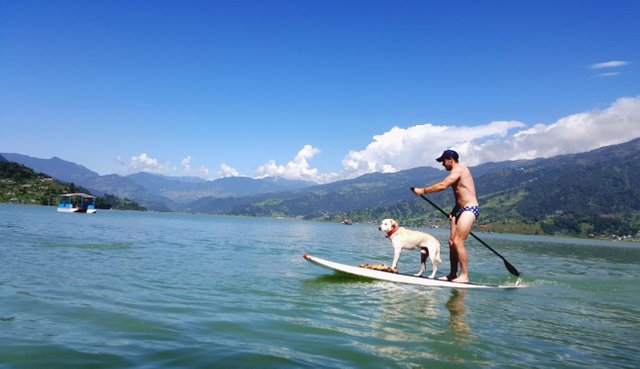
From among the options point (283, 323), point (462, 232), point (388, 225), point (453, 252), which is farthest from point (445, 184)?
point (283, 323)

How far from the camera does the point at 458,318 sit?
10297mm

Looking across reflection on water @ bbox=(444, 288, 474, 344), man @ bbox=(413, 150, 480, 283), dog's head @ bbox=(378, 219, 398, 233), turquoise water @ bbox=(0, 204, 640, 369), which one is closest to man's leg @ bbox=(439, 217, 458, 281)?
man @ bbox=(413, 150, 480, 283)

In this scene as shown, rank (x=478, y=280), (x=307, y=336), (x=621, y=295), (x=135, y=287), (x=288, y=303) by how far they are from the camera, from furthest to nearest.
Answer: (x=478, y=280), (x=621, y=295), (x=135, y=287), (x=288, y=303), (x=307, y=336)

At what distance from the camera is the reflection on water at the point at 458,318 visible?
8383 millimetres

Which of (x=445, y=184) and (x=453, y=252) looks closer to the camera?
(x=445, y=184)

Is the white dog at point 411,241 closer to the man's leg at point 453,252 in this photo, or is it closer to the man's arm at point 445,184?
the man's leg at point 453,252

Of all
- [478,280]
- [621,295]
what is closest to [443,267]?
[478,280]

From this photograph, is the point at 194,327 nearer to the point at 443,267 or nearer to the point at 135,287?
the point at 135,287

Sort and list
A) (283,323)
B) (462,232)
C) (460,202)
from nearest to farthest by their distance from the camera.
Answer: (283,323) → (462,232) → (460,202)

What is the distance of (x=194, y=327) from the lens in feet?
26.1

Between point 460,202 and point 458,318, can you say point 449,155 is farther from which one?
point 458,318

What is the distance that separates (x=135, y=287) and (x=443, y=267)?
1647 centimetres

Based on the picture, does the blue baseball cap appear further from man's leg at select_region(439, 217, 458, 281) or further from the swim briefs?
man's leg at select_region(439, 217, 458, 281)

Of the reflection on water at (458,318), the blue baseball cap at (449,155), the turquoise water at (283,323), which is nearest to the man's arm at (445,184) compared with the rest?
the blue baseball cap at (449,155)
